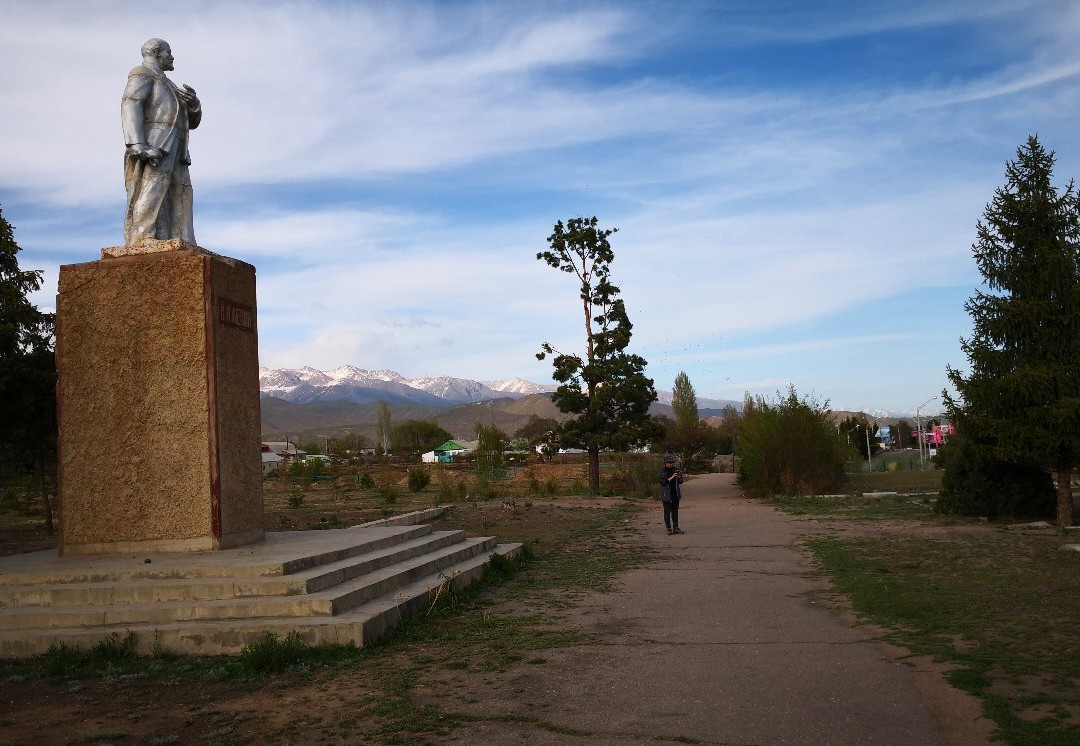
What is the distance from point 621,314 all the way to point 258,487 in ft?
67.8

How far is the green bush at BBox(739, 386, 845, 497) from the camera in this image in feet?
86.3

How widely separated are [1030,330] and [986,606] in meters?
8.06

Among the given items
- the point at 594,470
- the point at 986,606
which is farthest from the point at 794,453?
the point at 986,606

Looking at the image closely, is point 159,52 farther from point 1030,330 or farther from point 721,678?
point 1030,330

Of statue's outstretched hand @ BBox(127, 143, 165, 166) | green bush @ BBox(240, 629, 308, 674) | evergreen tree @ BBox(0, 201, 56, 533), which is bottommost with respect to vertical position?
green bush @ BBox(240, 629, 308, 674)

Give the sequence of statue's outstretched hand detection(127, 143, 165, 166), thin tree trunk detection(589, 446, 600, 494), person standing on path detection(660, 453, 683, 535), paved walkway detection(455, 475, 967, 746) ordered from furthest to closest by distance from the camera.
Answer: thin tree trunk detection(589, 446, 600, 494) → person standing on path detection(660, 453, 683, 535) → statue's outstretched hand detection(127, 143, 165, 166) → paved walkway detection(455, 475, 967, 746)

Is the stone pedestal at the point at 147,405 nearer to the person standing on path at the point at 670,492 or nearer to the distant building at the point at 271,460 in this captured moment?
the person standing on path at the point at 670,492

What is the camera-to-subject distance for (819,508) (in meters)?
21.3

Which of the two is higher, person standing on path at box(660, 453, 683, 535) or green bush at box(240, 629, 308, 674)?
person standing on path at box(660, 453, 683, 535)

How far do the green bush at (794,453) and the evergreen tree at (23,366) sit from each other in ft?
61.2

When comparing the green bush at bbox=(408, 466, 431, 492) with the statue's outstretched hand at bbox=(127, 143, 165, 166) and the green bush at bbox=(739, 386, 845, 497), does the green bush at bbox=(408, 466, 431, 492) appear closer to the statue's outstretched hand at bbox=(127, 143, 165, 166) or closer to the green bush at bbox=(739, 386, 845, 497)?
the green bush at bbox=(739, 386, 845, 497)

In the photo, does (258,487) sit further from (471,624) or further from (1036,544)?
(1036,544)

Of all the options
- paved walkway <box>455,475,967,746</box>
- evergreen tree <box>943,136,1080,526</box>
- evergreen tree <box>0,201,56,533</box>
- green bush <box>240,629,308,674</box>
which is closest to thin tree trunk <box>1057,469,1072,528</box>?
evergreen tree <box>943,136,1080,526</box>

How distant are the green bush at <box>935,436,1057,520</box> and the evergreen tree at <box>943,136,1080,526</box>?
816 millimetres
